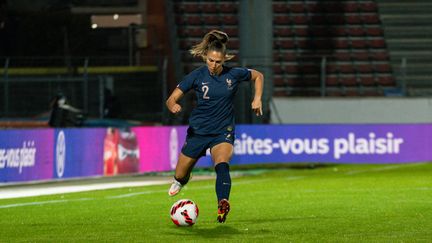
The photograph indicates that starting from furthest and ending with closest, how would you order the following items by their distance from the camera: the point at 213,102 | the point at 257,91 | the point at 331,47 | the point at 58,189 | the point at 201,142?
1. the point at 331,47
2. the point at 58,189
3. the point at 257,91
4. the point at 201,142
5. the point at 213,102

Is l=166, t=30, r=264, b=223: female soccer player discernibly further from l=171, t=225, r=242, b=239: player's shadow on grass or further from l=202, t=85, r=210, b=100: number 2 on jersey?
l=171, t=225, r=242, b=239: player's shadow on grass

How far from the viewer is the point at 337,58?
40.3m

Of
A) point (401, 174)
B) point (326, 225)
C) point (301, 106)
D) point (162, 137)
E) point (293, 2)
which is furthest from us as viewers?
point (293, 2)

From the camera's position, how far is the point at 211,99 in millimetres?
13680

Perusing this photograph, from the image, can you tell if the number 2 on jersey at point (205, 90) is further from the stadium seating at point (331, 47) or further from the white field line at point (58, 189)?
the stadium seating at point (331, 47)

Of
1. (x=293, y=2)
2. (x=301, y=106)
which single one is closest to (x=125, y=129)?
(x=301, y=106)

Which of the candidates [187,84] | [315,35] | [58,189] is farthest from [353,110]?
[187,84]

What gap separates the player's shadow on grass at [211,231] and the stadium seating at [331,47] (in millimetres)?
25672

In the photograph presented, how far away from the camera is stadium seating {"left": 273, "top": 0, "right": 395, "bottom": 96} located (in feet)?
130

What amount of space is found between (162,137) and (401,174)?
5.97m

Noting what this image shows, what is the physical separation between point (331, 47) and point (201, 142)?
28.7 m

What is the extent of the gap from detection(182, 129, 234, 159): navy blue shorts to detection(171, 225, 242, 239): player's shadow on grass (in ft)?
3.03

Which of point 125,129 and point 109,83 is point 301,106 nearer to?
point 109,83

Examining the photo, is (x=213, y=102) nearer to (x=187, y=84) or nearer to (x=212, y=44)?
(x=187, y=84)
